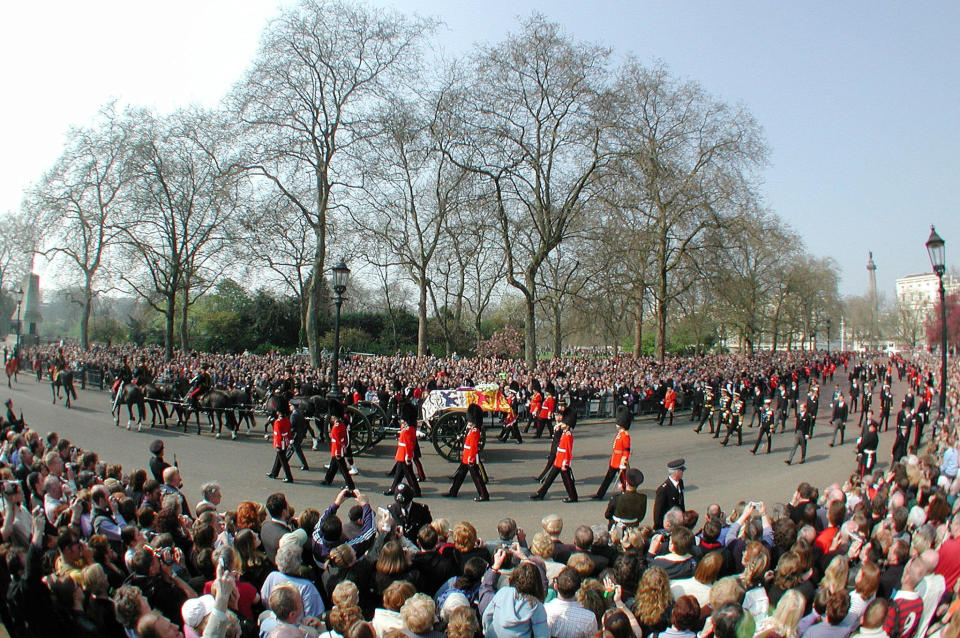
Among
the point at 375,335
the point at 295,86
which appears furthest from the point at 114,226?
the point at 375,335

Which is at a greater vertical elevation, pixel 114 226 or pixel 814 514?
pixel 114 226

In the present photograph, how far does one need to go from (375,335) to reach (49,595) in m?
43.7

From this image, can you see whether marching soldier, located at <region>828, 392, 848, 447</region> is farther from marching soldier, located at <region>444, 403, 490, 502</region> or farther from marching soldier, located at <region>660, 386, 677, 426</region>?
Result: marching soldier, located at <region>444, 403, 490, 502</region>

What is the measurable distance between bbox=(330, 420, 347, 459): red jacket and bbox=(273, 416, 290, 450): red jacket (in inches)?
34.8

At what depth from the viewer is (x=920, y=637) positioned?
427 centimetres

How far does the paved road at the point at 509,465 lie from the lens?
9.49 meters

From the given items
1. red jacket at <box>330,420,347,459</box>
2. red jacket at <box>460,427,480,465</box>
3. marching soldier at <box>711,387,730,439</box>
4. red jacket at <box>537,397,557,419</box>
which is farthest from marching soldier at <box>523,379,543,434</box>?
red jacket at <box>330,420,347,459</box>

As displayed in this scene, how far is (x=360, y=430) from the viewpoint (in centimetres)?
1295

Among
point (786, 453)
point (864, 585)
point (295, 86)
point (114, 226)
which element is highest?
point (295, 86)

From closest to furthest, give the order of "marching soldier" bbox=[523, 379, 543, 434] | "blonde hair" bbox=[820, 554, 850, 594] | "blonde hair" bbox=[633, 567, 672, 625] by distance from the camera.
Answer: "blonde hair" bbox=[633, 567, 672, 625] → "blonde hair" bbox=[820, 554, 850, 594] → "marching soldier" bbox=[523, 379, 543, 434]

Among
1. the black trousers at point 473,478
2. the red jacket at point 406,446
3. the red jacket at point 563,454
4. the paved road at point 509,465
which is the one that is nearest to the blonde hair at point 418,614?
the paved road at point 509,465

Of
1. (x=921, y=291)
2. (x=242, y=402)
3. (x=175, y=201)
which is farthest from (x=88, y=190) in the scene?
(x=921, y=291)

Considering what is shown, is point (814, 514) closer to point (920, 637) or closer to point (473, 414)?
point (920, 637)

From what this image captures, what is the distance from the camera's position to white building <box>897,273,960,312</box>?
64.6m
